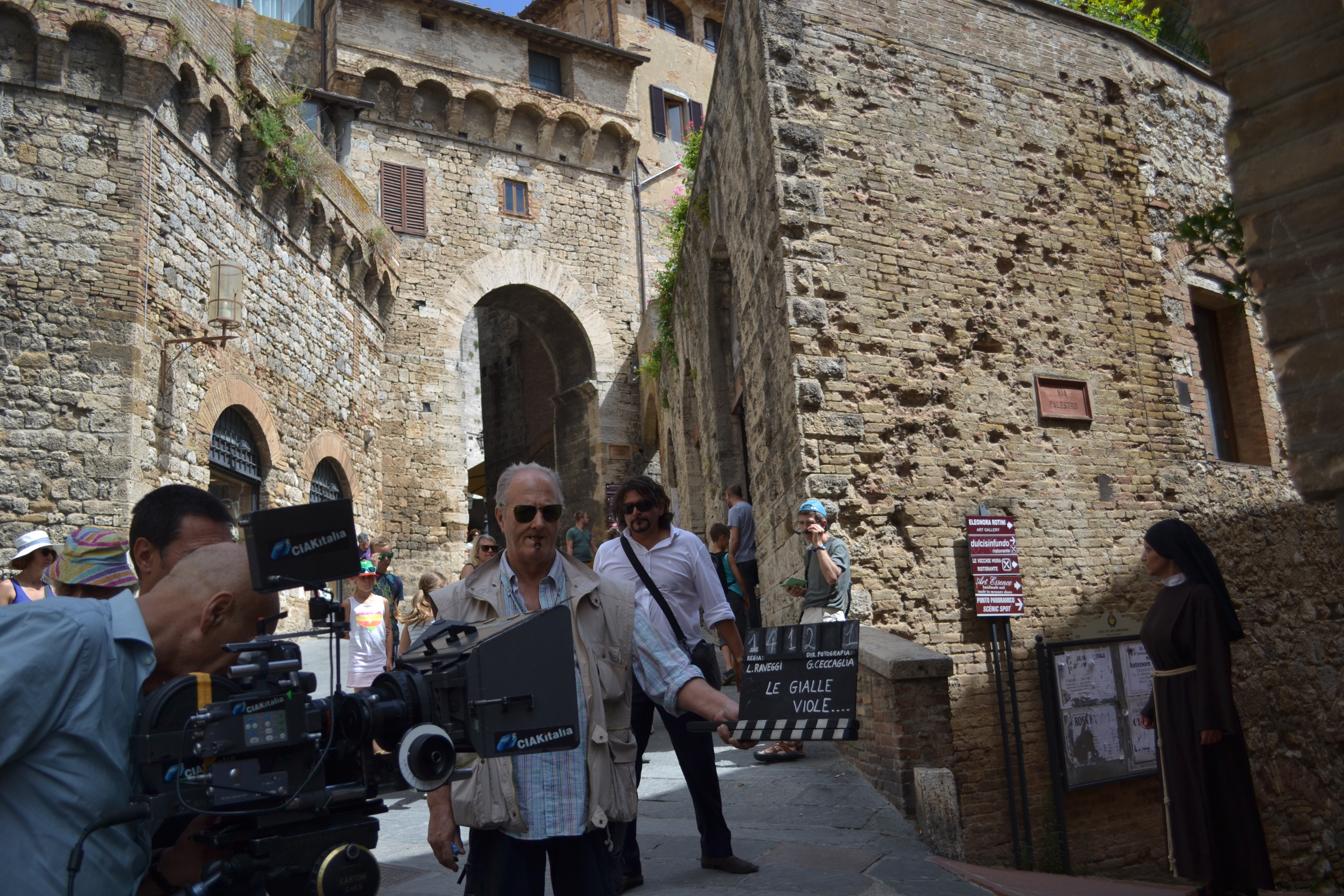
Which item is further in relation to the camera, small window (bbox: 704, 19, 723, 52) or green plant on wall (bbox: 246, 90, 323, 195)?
small window (bbox: 704, 19, 723, 52)

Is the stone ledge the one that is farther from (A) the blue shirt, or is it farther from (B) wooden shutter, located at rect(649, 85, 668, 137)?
(B) wooden shutter, located at rect(649, 85, 668, 137)

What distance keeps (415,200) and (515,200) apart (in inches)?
94.5

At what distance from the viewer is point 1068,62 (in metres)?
9.79

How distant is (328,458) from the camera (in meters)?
16.1

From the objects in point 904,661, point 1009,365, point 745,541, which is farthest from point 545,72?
point 904,661

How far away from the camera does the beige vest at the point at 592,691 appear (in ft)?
8.04

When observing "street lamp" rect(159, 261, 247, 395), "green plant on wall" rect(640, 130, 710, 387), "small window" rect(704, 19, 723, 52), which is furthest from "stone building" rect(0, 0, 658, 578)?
"small window" rect(704, 19, 723, 52)

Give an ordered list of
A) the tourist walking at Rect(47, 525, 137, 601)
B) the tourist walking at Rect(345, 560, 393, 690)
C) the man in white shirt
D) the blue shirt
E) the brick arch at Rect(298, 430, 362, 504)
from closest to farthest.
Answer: the blue shirt → the tourist walking at Rect(47, 525, 137, 601) → the man in white shirt → the tourist walking at Rect(345, 560, 393, 690) → the brick arch at Rect(298, 430, 362, 504)

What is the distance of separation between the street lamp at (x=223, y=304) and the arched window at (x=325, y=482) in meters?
3.58

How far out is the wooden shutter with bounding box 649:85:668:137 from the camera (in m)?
26.7

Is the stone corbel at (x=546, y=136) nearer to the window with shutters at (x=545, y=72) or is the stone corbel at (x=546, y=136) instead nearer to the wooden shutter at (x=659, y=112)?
the window with shutters at (x=545, y=72)

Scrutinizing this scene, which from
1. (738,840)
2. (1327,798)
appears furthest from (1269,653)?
(738,840)

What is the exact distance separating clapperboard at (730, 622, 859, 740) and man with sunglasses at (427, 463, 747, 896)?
11cm

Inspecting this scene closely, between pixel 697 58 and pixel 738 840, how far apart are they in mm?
26909
